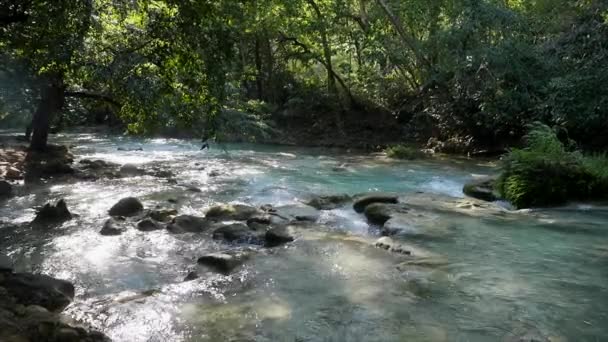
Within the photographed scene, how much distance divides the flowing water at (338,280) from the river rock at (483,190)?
1.69 m

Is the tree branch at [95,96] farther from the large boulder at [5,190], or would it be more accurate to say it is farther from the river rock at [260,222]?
the river rock at [260,222]

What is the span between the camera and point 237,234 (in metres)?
8.62

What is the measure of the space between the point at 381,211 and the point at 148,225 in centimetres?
406

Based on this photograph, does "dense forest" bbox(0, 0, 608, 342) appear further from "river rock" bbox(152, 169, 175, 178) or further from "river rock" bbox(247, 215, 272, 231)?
"river rock" bbox(152, 169, 175, 178)

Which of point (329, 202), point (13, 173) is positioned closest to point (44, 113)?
point (13, 173)

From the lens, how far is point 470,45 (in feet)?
64.9

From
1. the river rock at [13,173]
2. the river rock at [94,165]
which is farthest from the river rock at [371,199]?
the river rock at [13,173]

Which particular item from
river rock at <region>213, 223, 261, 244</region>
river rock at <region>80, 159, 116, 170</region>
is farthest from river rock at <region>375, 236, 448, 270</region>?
river rock at <region>80, 159, 116, 170</region>

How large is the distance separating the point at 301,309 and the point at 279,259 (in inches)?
71.4

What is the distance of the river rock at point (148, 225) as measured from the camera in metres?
9.08

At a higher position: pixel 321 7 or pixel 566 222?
pixel 321 7

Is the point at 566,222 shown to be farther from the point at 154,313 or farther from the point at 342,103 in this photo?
the point at 342,103

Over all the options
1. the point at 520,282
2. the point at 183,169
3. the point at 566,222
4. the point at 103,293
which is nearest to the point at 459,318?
the point at 520,282

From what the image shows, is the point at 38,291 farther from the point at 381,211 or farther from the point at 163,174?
the point at 163,174
